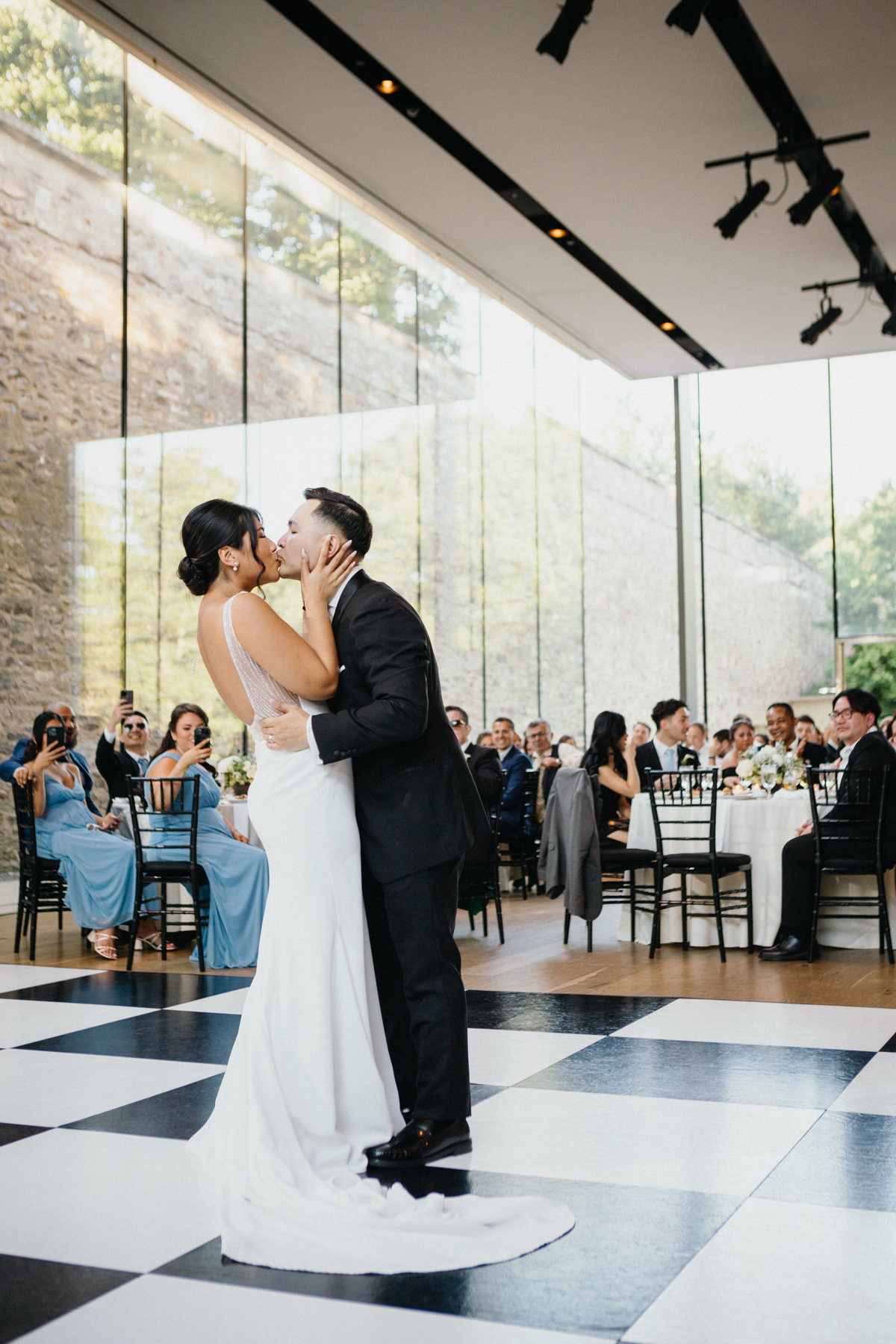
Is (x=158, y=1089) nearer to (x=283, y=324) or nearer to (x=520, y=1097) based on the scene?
(x=520, y=1097)

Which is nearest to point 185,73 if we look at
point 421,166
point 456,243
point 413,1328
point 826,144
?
point 421,166

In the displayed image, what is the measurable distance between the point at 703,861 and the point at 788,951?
563 mm

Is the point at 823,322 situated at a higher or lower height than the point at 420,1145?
higher

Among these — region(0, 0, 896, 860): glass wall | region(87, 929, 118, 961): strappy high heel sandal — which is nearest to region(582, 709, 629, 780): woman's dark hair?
region(87, 929, 118, 961): strappy high heel sandal

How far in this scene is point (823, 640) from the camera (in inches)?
614

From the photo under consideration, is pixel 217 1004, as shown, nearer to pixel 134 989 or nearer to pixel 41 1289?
pixel 134 989

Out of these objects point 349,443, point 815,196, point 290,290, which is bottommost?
point 349,443

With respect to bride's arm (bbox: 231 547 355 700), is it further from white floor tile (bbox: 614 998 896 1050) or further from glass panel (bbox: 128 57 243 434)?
glass panel (bbox: 128 57 243 434)

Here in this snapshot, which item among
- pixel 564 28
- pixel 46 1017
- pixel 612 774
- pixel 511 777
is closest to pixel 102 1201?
pixel 46 1017

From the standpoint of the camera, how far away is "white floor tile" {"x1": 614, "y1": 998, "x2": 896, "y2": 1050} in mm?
4082

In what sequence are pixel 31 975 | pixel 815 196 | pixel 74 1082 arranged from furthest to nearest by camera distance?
pixel 815 196 → pixel 31 975 → pixel 74 1082

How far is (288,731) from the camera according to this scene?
9.05 ft

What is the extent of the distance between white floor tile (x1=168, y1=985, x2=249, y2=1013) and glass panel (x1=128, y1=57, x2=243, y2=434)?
6010 mm

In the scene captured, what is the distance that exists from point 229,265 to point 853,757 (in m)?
7.41
